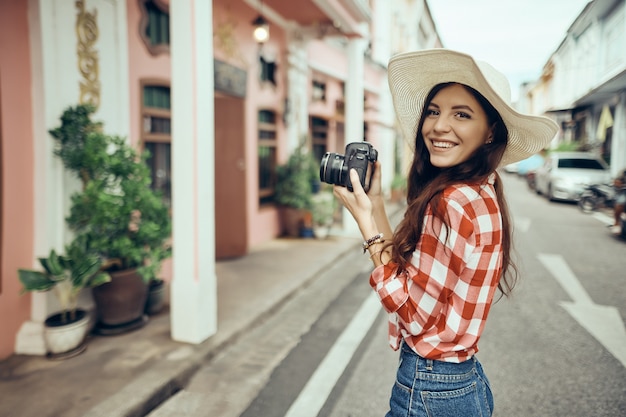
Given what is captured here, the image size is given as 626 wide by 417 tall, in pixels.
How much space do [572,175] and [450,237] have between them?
1412 cm

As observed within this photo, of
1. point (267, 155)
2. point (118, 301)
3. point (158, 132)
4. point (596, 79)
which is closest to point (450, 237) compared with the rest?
point (118, 301)

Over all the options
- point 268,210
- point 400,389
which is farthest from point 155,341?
point 268,210

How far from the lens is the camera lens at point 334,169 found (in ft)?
5.06

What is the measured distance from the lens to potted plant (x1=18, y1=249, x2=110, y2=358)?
3375 mm

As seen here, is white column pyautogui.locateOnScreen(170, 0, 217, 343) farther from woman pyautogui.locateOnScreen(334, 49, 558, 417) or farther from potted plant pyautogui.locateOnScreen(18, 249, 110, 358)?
woman pyautogui.locateOnScreen(334, 49, 558, 417)

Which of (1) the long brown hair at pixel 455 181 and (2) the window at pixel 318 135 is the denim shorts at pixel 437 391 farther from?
(2) the window at pixel 318 135

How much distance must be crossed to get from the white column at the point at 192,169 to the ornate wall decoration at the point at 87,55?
3.05 feet

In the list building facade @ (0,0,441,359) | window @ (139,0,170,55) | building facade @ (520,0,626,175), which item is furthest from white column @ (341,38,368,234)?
building facade @ (520,0,626,175)

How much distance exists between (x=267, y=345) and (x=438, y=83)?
3036 millimetres

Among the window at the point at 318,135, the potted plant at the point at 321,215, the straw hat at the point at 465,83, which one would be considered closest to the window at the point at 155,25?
the potted plant at the point at 321,215

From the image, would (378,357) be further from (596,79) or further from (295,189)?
(596,79)

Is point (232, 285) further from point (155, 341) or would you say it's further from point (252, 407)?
point (252, 407)

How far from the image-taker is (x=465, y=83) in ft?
4.50

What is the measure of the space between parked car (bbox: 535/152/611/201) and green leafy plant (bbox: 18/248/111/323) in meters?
12.6
